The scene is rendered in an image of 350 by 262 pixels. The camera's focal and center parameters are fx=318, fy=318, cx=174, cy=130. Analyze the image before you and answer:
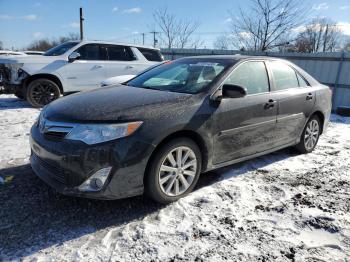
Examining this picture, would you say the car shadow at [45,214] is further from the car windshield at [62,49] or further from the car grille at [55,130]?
the car windshield at [62,49]

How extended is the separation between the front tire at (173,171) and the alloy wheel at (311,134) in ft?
8.16

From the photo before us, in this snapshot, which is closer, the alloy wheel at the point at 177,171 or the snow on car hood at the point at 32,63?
the alloy wheel at the point at 177,171

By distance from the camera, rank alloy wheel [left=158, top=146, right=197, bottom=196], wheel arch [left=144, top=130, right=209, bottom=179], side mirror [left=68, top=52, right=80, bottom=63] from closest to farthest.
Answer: wheel arch [left=144, top=130, right=209, bottom=179] < alloy wheel [left=158, top=146, right=197, bottom=196] < side mirror [left=68, top=52, right=80, bottom=63]

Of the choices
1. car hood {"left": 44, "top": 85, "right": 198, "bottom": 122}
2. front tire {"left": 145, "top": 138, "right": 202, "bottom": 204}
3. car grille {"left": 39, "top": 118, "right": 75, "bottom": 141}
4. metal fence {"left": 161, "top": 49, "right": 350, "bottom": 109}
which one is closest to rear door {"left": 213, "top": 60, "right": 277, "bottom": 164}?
front tire {"left": 145, "top": 138, "right": 202, "bottom": 204}

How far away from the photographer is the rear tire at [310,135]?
5074mm

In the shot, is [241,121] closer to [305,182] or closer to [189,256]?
[305,182]

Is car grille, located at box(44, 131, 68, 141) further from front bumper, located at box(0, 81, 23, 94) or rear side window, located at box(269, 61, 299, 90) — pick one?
front bumper, located at box(0, 81, 23, 94)

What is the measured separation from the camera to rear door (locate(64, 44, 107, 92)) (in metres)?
8.39

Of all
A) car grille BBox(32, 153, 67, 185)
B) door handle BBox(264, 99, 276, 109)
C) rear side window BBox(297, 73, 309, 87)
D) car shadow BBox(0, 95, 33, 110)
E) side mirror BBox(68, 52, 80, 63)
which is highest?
side mirror BBox(68, 52, 80, 63)

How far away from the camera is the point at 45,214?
3.04m

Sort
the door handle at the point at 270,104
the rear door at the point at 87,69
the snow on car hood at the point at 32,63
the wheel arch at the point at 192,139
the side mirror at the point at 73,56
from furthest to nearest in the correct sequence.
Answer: the rear door at the point at 87,69, the side mirror at the point at 73,56, the snow on car hood at the point at 32,63, the door handle at the point at 270,104, the wheel arch at the point at 192,139

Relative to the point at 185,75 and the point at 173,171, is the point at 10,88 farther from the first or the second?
the point at 173,171

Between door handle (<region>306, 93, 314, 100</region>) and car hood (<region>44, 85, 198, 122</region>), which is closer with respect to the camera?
car hood (<region>44, 85, 198, 122</region>)

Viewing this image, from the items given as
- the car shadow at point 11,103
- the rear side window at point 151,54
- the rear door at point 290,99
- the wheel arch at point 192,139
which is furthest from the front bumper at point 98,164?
the rear side window at point 151,54
